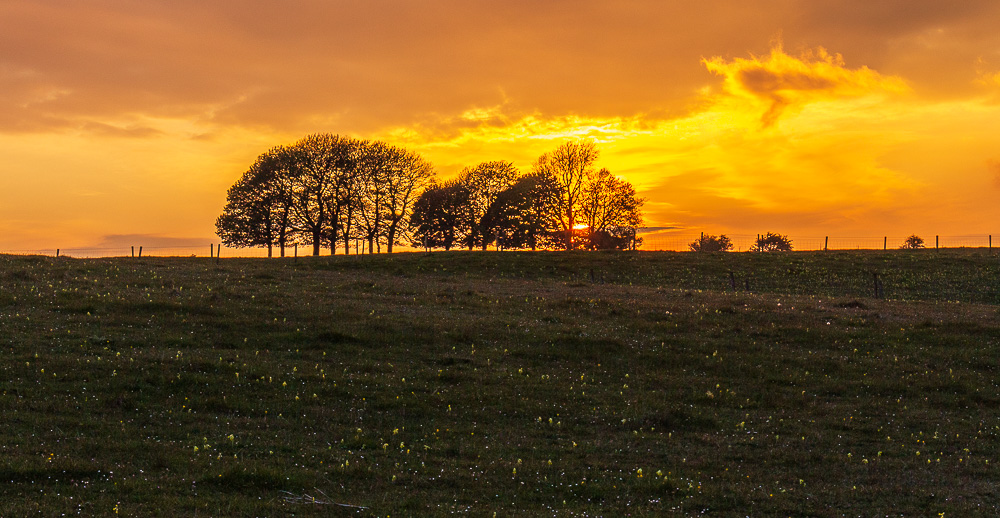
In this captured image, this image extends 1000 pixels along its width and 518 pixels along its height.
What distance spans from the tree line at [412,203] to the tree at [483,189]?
15 centimetres

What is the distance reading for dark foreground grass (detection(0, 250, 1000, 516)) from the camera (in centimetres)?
1347

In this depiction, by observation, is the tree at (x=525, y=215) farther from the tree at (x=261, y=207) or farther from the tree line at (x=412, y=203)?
the tree at (x=261, y=207)

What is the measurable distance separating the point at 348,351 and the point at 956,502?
19.1 meters

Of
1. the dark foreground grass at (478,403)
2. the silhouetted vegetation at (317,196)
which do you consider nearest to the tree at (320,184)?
the silhouetted vegetation at (317,196)

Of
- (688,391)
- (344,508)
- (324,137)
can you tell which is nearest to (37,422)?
(344,508)

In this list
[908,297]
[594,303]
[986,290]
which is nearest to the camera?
[594,303]

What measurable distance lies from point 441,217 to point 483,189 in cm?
862

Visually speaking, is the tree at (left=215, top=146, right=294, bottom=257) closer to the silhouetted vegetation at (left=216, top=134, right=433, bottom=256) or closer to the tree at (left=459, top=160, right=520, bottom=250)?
the silhouetted vegetation at (left=216, top=134, right=433, bottom=256)

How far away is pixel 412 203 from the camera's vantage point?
325 ft

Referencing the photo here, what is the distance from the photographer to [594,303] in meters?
38.2

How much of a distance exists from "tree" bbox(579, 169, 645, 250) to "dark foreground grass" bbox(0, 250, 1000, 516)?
60103 mm

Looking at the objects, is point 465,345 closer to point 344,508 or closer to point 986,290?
point 344,508

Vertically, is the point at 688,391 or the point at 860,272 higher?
the point at 860,272

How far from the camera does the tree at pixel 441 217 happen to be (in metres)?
96.2
